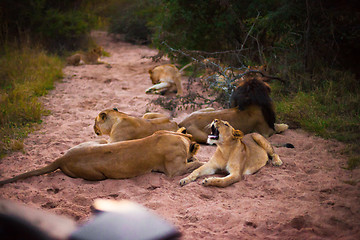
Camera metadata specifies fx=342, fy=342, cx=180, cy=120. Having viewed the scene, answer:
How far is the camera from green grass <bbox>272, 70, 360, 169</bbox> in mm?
5164

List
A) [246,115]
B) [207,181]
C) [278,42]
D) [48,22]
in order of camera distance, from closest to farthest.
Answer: [207,181] < [246,115] < [278,42] < [48,22]

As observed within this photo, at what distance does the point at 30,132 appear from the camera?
5.66 m

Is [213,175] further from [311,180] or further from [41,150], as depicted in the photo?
[41,150]

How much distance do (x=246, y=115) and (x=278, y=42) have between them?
4.71m

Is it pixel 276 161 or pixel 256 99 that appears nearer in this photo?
pixel 276 161

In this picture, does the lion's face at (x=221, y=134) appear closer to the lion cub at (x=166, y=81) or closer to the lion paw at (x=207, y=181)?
the lion paw at (x=207, y=181)

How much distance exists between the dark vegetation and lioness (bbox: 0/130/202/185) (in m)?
2.18

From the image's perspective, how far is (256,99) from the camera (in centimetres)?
562

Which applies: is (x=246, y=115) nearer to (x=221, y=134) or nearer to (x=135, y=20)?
(x=221, y=134)

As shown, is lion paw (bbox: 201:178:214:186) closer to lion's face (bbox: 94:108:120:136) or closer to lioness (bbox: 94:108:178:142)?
lioness (bbox: 94:108:178:142)

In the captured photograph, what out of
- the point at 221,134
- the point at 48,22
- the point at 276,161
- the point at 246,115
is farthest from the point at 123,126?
the point at 48,22

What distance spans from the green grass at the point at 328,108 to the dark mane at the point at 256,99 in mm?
662

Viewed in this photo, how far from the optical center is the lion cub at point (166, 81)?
853cm

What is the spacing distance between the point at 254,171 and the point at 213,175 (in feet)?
1.65
